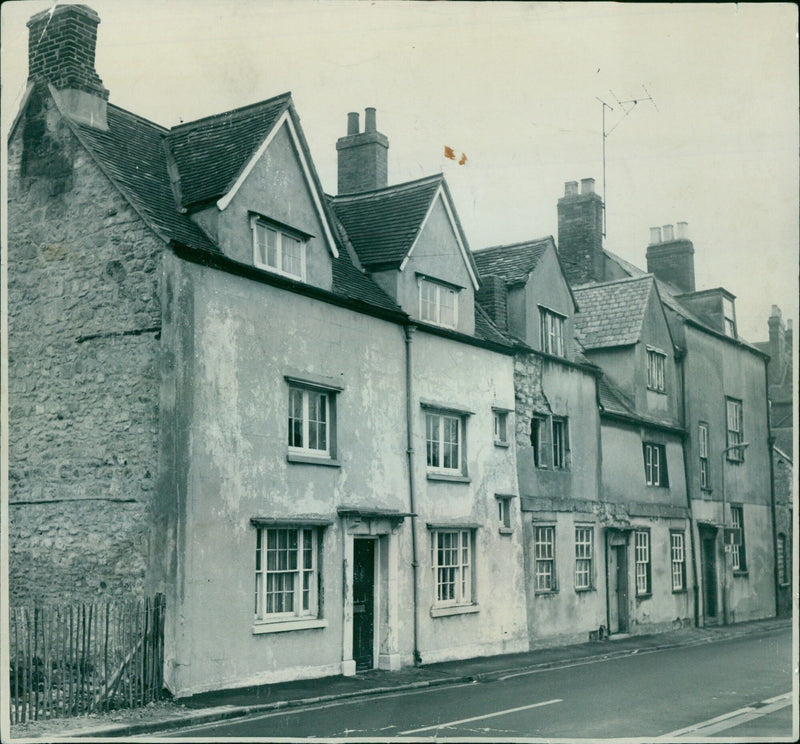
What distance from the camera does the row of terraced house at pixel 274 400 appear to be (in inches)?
609

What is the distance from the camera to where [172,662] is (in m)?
14.5

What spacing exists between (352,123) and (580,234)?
1149 cm

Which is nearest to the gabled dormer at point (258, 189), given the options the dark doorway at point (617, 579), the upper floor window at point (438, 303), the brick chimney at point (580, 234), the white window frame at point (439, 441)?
the upper floor window at point (438, 303)

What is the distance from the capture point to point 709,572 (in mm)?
33500

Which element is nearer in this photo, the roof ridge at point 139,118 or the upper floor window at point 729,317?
the roof ridge at point 139,118

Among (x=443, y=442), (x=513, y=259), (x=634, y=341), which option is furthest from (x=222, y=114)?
(x=634, y=341)

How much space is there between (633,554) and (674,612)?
10.6 ft

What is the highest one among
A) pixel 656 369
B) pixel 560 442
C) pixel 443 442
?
pixel 656 369

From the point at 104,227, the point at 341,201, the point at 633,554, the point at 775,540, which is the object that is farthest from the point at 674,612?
the point at 104,227

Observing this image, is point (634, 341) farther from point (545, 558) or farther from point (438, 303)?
point (438, 303)

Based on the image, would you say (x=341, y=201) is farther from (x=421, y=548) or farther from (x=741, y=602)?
(x=741, y=602)

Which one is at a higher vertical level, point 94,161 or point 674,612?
point 94,161

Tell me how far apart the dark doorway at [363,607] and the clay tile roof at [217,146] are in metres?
7.13

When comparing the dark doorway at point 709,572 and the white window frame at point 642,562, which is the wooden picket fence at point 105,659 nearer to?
the white window frame at point 642,562
